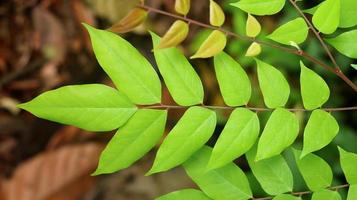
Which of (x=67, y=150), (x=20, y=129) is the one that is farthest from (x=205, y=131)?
(x=20, y=129)

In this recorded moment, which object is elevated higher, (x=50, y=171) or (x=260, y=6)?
(x=260, y=6)

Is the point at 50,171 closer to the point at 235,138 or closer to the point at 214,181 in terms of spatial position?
the point at 214,181

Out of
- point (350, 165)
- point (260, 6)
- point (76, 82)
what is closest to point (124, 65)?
point (260, 6)

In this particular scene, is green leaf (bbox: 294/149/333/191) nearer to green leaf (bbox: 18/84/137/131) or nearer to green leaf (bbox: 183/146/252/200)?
green leaf (bbox: 183/146/252/200)

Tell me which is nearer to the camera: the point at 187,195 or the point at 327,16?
the point at 327,16

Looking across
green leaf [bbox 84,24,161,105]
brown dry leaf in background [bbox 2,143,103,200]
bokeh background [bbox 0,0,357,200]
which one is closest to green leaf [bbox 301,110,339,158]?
green leaf [bbox 84,24,161,105]

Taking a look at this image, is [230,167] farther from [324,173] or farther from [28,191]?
[28,191]
